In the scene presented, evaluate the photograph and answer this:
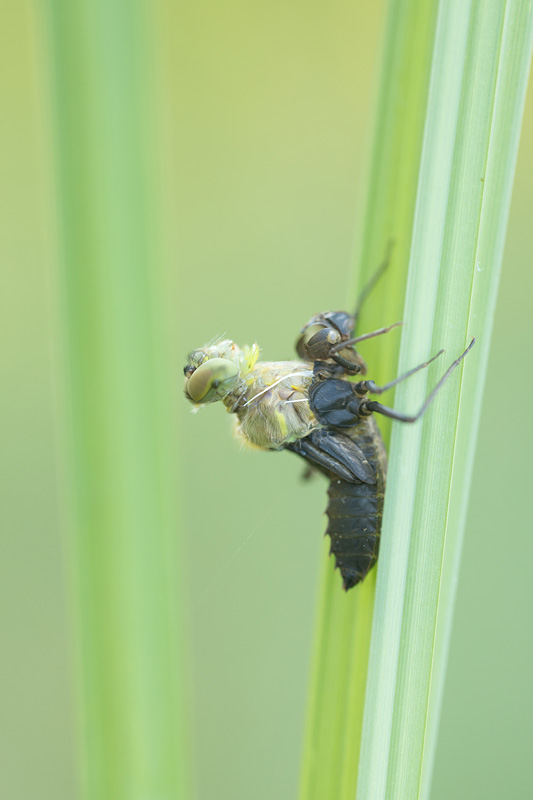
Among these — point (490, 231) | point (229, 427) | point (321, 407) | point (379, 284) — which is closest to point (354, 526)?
point (321, 407)

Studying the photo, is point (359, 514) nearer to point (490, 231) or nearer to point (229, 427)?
point (490, 231)

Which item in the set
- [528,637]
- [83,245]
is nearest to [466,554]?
[528,637]

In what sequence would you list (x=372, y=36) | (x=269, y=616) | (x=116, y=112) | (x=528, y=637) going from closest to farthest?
(x=116, y=112) → (x=528, y=637) → (x=269, y=616) → (x=372, y=36)

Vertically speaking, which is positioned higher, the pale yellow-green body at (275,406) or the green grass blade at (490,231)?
the green grass blade at (490,231)

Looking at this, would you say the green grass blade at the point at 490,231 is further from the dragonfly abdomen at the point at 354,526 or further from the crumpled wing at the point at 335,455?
the crumpled wing at the point at 335,455

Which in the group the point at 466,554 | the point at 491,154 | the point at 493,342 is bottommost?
the point at 466,554

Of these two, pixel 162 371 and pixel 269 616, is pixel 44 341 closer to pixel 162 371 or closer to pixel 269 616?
pixel 269 616

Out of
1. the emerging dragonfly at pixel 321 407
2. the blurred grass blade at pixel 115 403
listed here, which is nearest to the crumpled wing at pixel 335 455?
the emerging dragonfly at pixel 321 407
